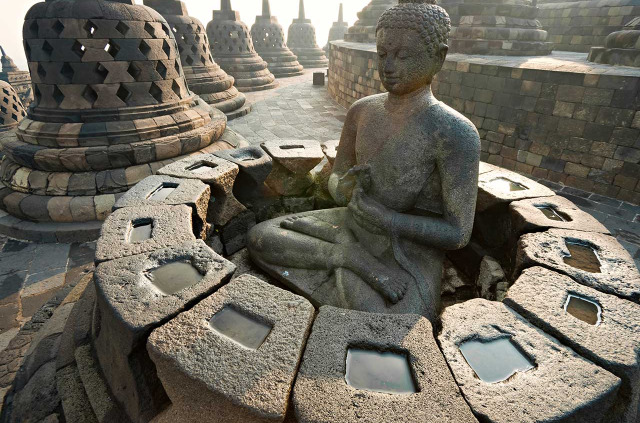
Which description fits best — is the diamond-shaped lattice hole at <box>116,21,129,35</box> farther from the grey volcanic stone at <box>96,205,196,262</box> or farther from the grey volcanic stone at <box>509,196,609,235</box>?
the grey volcanic stone at <box>509,196,609,235</box>

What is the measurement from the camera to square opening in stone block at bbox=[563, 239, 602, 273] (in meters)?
1.97

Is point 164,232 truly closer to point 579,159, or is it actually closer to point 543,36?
point 579,159

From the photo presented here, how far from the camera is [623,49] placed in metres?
6.45

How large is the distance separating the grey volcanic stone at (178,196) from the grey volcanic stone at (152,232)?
0.28 ft

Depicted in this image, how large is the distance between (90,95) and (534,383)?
5697 mm

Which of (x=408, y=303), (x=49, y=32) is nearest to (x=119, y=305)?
(x=408, y=303)

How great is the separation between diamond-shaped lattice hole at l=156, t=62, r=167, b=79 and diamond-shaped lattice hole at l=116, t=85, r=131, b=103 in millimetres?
544

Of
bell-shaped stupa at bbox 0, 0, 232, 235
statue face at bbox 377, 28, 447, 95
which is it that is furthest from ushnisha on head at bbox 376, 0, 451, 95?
bell-shaped stupa at bbox 0, 0, 232, 235

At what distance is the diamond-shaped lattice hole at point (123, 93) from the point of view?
191 inches

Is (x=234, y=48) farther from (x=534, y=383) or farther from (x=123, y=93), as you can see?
(x=534, y=383)

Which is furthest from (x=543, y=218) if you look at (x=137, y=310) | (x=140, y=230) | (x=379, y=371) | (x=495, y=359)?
(x=140, y=230)

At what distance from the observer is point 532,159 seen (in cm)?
661

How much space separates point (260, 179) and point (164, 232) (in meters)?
1.26

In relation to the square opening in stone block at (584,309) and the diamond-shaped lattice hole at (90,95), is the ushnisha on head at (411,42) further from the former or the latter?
the diamond-shaped lattice hole at (90,95)
